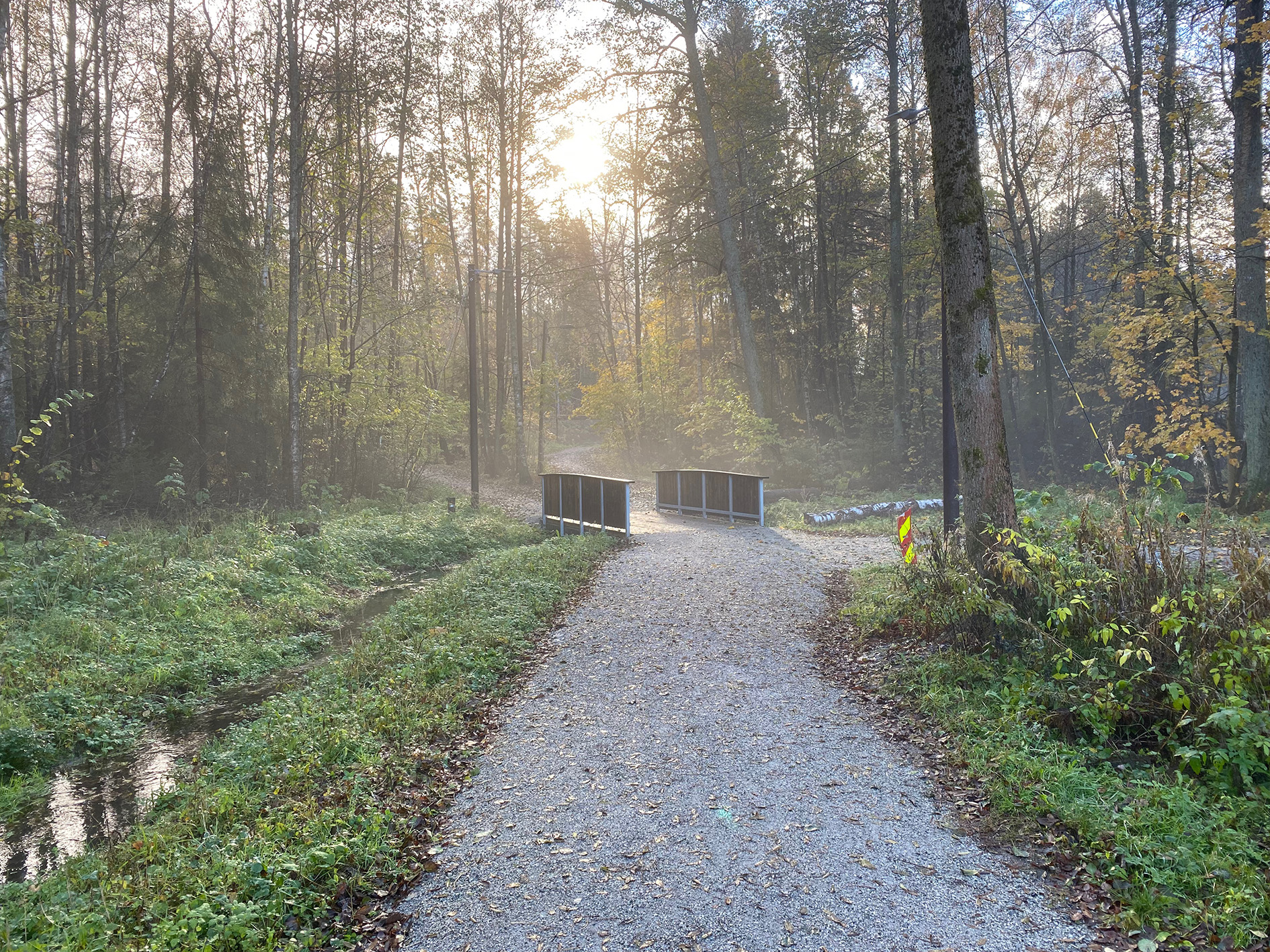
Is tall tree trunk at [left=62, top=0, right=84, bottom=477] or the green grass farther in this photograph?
tall tree trunk at [left=62, top=0, right=84, bottom=477]

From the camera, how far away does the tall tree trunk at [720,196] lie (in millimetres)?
20594

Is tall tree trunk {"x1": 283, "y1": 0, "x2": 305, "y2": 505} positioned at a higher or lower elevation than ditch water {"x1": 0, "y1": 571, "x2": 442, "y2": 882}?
higher

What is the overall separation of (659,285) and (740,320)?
7140 mm

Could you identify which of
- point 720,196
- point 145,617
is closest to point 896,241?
point 720,196

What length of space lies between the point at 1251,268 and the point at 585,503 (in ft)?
43.4

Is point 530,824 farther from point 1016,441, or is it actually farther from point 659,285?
point 659,285

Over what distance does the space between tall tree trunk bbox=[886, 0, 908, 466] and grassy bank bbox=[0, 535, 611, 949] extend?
17.3 m

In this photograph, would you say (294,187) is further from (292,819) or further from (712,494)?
(292,819)

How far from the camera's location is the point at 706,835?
4.09 meters

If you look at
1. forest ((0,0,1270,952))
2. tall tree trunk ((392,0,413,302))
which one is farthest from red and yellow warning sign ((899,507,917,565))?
tall tree trunk ((392,0,413,302))

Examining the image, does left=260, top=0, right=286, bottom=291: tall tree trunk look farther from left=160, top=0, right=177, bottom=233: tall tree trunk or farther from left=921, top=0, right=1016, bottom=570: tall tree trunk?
left=921, top=0, right=1016, bottom=570: tall tree trunk

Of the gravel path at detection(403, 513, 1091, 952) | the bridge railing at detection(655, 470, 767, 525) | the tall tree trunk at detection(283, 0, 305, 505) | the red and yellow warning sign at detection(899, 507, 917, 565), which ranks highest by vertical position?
the tall tree trunk at detection(283, 0, 305, 505)

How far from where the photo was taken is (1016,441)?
23781 mm

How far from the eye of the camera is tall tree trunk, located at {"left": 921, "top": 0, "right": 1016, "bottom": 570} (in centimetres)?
654
